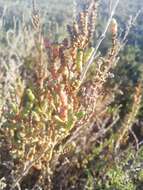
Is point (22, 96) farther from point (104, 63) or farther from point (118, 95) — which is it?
point (118, 95)

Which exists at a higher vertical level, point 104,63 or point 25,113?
point 104,63

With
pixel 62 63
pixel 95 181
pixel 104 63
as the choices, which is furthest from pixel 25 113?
pixel 95 181

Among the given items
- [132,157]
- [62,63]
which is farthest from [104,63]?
[132,157]

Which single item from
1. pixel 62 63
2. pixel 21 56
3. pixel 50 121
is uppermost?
pixel 62 63

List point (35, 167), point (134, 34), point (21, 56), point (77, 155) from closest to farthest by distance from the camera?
point (35, 167) → point (77, 155) → point (21, 56) → point (134, 34)

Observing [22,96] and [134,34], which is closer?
[22,96]

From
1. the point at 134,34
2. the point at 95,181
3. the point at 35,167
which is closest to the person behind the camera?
the point at 35,167

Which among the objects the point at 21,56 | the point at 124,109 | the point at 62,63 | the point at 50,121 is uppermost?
the point at 62,63

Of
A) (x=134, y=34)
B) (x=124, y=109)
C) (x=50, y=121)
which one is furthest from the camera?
(x=134, y=34)

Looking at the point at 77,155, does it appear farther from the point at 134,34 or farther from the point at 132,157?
the point at 134,34
